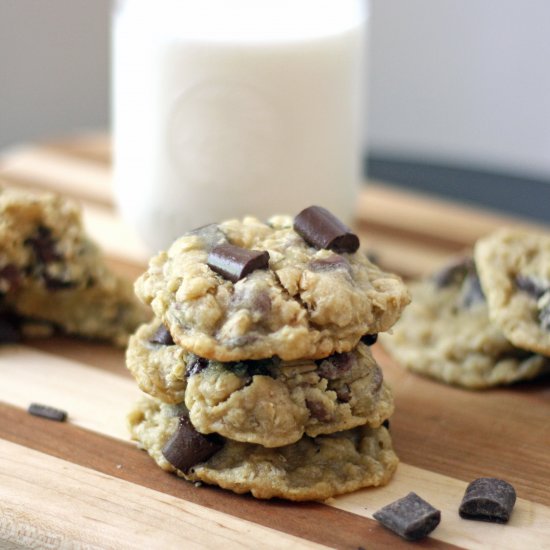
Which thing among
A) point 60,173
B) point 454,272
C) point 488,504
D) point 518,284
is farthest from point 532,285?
point 60,173

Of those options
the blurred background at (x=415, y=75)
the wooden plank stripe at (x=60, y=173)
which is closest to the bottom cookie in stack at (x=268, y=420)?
the wooden plank stripe at (x=60, y=173)

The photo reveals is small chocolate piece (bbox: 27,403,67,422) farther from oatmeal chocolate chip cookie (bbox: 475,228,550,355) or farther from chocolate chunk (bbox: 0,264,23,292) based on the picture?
oatmeal chocolate chip cookie (bbox: 475,228,550,355)

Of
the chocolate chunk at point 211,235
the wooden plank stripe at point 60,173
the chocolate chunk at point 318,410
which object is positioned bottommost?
the wooden plank stripe at point 60,173

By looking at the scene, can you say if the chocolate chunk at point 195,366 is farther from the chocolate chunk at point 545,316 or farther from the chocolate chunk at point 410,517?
the chocolate chunk at point 545,316

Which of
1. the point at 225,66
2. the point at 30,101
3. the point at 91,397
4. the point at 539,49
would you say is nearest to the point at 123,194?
the point at 225,66

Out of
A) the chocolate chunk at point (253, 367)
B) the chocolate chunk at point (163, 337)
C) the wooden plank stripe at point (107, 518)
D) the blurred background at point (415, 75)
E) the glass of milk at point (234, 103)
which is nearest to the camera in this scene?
the wooden plank stripe at point (107, 518)

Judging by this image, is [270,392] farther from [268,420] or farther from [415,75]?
[415,75]
